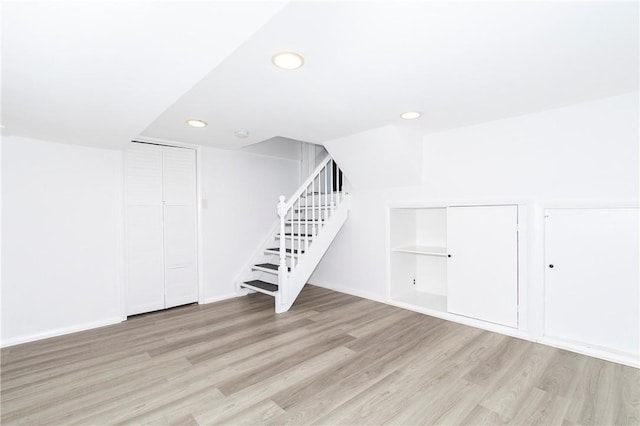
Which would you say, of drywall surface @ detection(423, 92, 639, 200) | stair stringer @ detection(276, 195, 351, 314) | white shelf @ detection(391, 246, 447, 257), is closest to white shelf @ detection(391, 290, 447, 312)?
white shelf @ detection(391, 246, 447, 257)

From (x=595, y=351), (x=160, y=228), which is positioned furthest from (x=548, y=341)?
(x=160, y=228)

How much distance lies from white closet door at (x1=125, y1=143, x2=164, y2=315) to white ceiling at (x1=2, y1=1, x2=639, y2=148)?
0.81 m

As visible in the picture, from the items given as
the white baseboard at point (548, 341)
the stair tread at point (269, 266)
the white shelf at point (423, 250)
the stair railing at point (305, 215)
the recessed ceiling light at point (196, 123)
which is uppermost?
the recessed ceiling light at point (196, 123)

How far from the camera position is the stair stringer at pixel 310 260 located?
376 centimetres

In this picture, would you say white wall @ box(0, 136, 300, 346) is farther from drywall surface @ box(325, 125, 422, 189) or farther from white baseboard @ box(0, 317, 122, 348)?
drywall surface @ box(325, 125, 422, 189)

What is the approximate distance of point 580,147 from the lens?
8.58 feet

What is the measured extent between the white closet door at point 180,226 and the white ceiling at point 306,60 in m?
1.06

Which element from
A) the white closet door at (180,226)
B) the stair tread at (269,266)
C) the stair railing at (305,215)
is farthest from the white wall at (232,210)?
the stair railing at (305,215)

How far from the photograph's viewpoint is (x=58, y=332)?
3074 millimetres

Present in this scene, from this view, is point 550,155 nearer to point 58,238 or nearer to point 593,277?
point 593,277

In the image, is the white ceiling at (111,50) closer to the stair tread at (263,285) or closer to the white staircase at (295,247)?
the white staircase at (295,247)

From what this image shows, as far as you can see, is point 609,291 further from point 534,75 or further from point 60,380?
point 60,380

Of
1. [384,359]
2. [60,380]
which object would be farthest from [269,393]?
[60,380]

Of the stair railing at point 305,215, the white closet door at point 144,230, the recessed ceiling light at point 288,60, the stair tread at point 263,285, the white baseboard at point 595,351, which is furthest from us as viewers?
the stair tread at point 263,285
